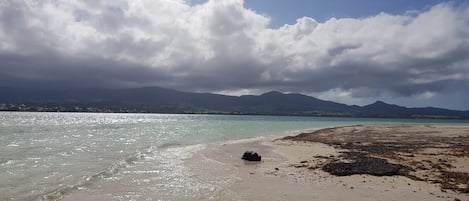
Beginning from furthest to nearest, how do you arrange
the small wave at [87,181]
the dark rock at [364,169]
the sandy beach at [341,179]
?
1. the dark rock at [364,169]
2. the sandy beach at [341,179]
3. the small wave at [87,181]

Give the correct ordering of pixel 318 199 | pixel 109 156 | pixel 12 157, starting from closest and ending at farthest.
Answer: pixel 318 199 → pixel 12 157 → pixel 109 156

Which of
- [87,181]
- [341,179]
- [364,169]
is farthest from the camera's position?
[364,169]

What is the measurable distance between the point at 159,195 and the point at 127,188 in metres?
1.93

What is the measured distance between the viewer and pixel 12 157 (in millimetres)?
24516

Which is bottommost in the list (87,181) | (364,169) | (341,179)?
(87,181)

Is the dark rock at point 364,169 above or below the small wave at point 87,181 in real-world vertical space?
above

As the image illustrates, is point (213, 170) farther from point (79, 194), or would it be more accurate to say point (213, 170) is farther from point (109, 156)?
point (109, 156)

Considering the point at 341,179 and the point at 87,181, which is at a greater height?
the point at 341,179

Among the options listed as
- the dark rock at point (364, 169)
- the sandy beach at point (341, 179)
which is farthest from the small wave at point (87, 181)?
the dark rock at point (364, 169)

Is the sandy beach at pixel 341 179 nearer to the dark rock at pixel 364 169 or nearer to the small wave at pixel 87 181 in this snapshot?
the dark rock at pixel 364 169

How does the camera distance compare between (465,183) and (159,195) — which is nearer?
(159,195)

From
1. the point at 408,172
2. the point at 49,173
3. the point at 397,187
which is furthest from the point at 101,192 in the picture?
the point at 408,172

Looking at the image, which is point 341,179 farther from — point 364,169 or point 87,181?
point 87,181

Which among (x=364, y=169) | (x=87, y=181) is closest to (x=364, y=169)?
(x=364, y=169)
